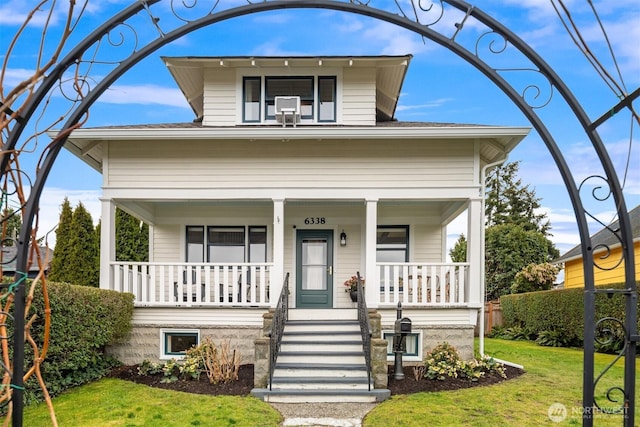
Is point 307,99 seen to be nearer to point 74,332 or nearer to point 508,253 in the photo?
point 74,332

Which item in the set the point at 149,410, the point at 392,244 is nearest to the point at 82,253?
the point at 392,244

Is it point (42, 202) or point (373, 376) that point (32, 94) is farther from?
point (373, 376)

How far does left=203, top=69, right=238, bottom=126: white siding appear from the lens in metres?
11.1

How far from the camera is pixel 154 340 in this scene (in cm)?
1008

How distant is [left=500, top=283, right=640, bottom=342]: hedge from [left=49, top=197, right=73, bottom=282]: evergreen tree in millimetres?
13664

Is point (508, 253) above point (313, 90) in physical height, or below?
below

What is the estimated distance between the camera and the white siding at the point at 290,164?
1011cm

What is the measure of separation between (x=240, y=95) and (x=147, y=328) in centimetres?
518

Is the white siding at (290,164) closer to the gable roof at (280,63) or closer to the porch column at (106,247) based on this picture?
the porch column at (106,247)

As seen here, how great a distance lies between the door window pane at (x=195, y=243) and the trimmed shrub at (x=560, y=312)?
9835 millimetres

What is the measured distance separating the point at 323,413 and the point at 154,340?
4519 mm

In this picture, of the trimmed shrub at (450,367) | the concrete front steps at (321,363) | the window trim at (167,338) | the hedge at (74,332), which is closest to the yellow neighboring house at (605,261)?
the trimmed shrub at (450,367)

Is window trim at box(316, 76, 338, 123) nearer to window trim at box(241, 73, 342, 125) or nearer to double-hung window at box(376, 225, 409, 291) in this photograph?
window trim at box(241, 73, 342, 125)


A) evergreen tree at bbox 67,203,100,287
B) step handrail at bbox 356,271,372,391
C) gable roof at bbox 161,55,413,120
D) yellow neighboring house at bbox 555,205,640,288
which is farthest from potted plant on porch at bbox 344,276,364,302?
evergreen tree at bbox 67,203,100,287
